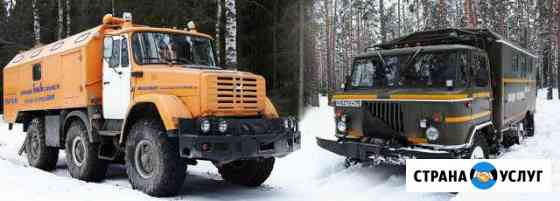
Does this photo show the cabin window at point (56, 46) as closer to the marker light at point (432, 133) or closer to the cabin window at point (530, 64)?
the marker light at point (432, 133)

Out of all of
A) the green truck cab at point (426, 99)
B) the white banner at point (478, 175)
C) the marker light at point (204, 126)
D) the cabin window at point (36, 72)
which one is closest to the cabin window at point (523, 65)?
the green truck cab at point (426, 99)

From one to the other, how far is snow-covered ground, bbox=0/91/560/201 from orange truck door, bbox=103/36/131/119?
128 cm

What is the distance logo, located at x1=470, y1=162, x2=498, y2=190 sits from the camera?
689cm

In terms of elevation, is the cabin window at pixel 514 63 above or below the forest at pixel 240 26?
below

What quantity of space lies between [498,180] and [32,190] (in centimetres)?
648

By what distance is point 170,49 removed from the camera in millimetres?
8594

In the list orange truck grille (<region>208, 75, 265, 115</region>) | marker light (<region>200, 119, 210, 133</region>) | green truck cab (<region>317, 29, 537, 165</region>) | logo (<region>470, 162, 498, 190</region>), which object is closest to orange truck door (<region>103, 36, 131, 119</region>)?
orange truck grille (<region>208, 75, 265, 115</region>)

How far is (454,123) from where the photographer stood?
8211 mm

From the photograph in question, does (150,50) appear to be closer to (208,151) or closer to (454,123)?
(208,151)

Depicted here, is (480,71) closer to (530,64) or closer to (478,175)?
(478,175)

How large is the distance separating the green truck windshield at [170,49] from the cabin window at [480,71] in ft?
15.0

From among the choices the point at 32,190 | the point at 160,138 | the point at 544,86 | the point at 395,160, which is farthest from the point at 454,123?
the point at 544,86

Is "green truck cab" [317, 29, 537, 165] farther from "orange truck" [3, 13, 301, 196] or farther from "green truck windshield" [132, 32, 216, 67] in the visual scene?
"green truck windshield" [132, 32, 216, 67]

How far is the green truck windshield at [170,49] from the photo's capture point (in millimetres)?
8367
